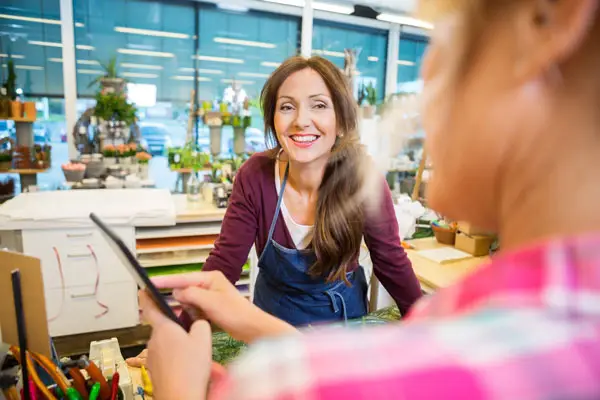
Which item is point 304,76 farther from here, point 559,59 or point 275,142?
point 559,59

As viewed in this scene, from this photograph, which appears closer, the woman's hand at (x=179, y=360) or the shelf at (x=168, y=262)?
the woman's hand at (x=179, y=360)

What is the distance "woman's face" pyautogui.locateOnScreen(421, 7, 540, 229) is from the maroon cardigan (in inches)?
35.8

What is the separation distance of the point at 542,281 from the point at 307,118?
116cm

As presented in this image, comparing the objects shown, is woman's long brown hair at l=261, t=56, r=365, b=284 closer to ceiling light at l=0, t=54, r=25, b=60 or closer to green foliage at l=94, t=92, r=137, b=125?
green foliage at l=94, t=92, r=137, b=125

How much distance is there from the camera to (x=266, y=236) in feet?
4.50

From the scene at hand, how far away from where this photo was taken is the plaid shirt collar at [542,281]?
7.7 inches

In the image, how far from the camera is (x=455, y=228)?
2.02 m

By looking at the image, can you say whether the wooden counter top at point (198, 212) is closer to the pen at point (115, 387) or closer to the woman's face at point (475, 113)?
the pen at point (115, 387)

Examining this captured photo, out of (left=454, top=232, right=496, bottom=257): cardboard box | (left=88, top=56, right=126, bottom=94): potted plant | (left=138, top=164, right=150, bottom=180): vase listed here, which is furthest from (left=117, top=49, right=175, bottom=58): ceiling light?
(left=454, top=232, right=496, bottom=257): cardboard box

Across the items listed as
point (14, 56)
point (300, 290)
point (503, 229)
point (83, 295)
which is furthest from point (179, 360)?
point (14, 56)

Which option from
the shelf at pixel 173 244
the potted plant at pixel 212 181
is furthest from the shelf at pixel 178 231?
the potted plant at pixel 212 181

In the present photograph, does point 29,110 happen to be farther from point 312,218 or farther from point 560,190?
point 560,190

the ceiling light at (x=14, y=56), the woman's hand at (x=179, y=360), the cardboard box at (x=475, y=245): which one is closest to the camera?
the woman's hand at (x=179, y=360)

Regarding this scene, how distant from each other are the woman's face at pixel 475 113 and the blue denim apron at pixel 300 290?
39.7 inches
